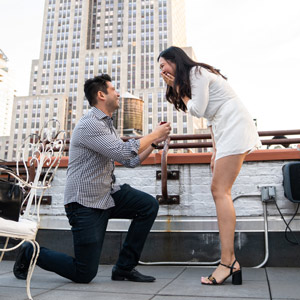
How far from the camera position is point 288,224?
2.78 metres

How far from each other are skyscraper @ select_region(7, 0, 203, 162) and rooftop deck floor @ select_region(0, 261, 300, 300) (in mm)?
77607

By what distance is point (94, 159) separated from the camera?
2.14 m

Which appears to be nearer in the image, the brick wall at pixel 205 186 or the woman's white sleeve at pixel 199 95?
the woman's white sleeve at pixel 199 95

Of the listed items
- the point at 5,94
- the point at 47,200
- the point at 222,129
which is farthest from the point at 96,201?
the point at 5,94

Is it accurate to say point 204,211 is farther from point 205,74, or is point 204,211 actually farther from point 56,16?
point 56,16

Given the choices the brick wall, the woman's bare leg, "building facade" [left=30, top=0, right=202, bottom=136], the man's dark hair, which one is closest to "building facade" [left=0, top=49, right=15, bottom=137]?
"building facade" [left=30, top=0, right=202, bottom=136]

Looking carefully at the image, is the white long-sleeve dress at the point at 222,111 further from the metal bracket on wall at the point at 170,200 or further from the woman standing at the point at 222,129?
the metal bracket on wall at the point at 170,200

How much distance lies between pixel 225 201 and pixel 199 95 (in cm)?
72

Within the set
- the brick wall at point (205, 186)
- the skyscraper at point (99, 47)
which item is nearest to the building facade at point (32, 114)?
the skyscraper at point (99, 47)

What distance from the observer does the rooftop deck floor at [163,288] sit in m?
1.65

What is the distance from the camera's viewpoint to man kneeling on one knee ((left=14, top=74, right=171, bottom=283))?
→ 2014mm

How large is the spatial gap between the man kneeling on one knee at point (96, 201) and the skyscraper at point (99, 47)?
7754cm

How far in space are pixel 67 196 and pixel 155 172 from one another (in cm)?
122

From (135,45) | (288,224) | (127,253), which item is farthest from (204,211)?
(135,45)
